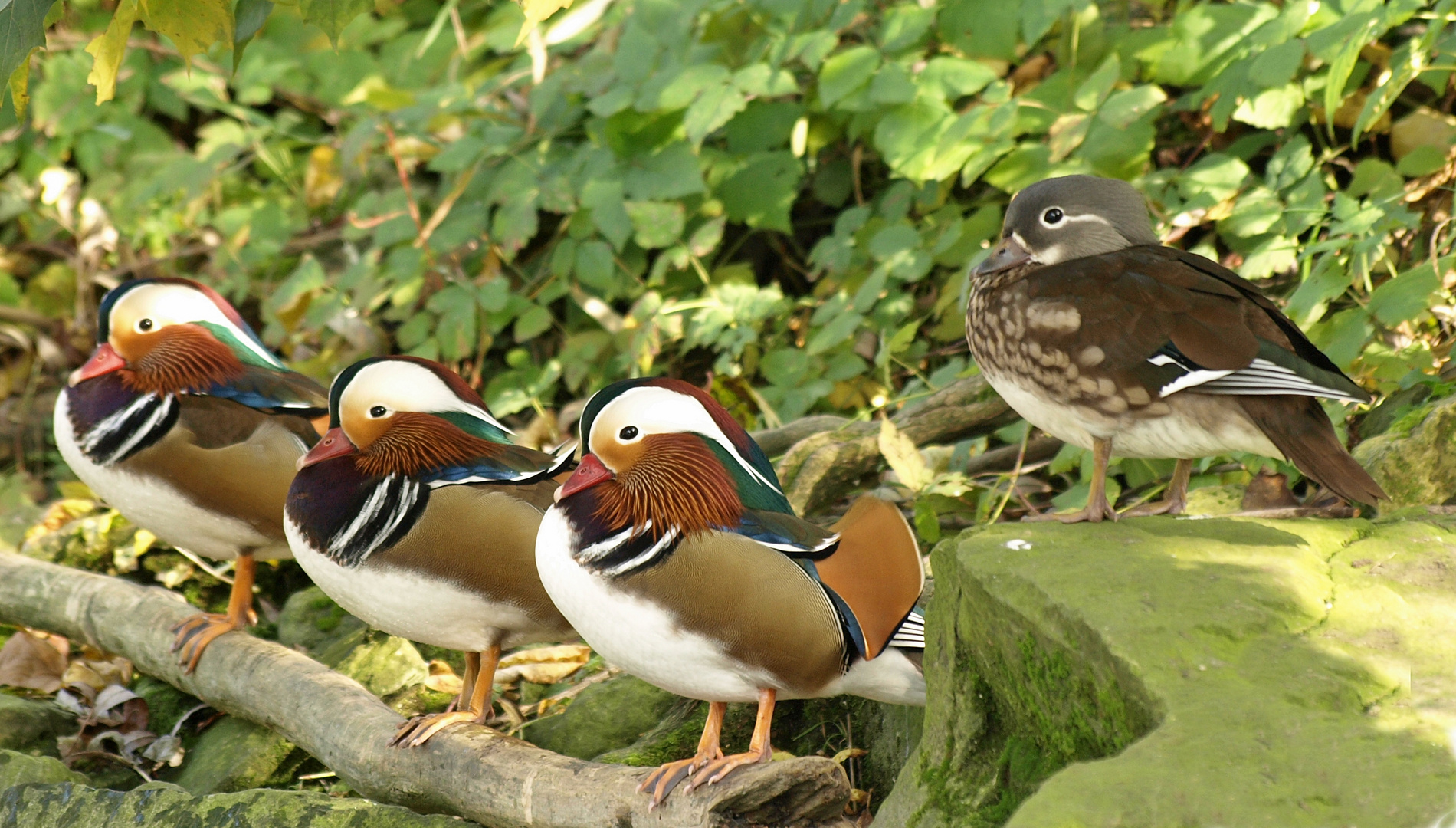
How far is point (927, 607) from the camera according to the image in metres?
2.28

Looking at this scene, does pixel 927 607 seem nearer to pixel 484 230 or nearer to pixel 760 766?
pixel 760 766

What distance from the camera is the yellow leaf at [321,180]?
249 inches

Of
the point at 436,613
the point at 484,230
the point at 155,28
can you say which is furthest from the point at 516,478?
the point at 484,230

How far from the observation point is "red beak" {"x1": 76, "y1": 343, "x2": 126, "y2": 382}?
3223 millimetres

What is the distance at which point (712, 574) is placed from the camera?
2.16 meters

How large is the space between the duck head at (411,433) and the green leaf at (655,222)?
1871 mm

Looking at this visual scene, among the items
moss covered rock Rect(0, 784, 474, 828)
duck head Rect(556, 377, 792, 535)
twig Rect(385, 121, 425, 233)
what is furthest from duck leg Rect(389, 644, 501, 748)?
twig Rect(385, 121, 425, 233)

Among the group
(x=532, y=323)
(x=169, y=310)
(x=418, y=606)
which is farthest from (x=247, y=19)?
(x=532, y=323)

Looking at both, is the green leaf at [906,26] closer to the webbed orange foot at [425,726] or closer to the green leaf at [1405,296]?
the green leaf at [1405,296]

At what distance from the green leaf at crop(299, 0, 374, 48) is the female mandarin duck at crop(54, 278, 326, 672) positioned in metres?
1.31

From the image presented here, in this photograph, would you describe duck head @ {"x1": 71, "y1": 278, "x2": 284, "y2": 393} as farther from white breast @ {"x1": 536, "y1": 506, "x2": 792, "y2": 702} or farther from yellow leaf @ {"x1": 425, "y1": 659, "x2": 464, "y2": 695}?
white breast @ {"x1": 536, "y1": 506, "x2": 792, "y2": 702}

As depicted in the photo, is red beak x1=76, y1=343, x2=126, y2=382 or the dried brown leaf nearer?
red beak x1=76, y1=343, x2=126, y2=382

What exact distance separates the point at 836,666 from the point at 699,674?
0.24 m

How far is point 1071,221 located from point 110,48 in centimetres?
182
